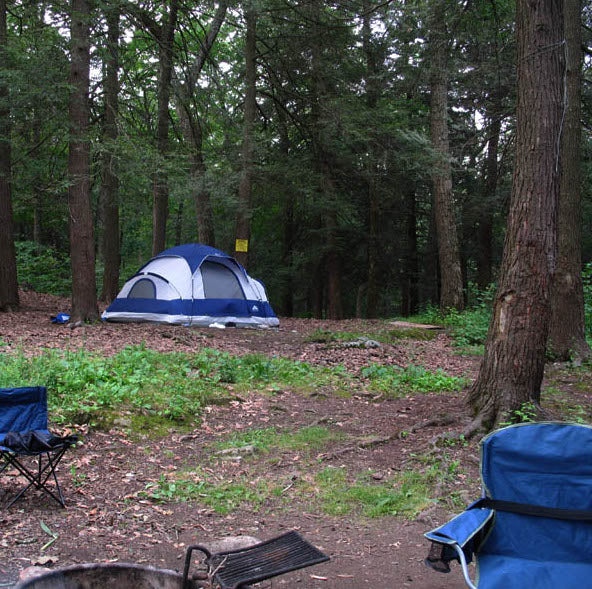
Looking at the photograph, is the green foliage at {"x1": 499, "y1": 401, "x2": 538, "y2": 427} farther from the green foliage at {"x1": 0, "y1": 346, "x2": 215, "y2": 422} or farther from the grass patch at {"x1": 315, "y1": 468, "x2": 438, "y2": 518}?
the green foliage at {"x1": 0, "y1": 346, "x2": 215, "y2": 422}

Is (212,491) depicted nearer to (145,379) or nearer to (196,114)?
(145,379)

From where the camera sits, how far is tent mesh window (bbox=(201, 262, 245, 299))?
41.3 feet

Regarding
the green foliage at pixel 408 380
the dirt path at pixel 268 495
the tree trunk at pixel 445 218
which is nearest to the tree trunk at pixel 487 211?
the tree trunk at pixel 445 218

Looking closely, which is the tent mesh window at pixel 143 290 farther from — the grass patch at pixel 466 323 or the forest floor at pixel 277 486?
the grass patch at pixel 466 323

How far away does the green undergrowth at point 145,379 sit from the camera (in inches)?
219

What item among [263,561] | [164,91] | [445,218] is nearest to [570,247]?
[445,218]

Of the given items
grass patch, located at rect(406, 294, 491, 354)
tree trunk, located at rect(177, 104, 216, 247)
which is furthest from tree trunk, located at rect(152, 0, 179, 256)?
grass patch, located at rect(406, 294, 491, 354)

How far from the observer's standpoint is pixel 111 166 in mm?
10578

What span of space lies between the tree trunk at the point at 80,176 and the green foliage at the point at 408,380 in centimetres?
560

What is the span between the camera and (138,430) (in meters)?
5.37

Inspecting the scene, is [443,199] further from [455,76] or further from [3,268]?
[3,268]

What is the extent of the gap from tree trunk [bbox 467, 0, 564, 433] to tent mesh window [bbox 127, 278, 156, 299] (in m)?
8.55

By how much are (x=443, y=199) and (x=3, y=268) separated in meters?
10.4

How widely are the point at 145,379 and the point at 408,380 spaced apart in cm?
356
